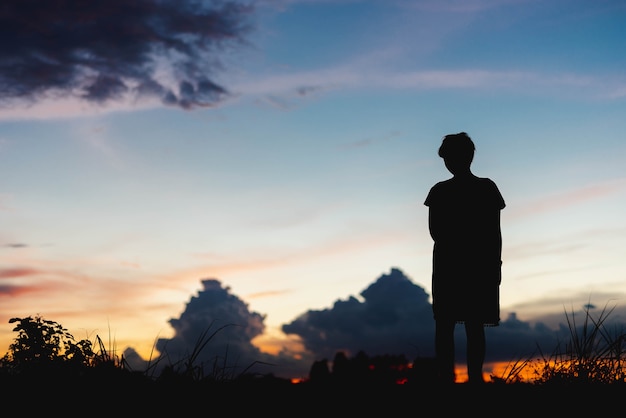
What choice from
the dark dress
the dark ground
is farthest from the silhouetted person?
the dark ground

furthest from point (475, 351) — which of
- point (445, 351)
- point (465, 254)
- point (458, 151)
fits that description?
point (458, 151)

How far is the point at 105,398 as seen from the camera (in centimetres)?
533

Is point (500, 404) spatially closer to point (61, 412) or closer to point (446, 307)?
point (446, 307)

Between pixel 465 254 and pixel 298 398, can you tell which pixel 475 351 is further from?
pixel 298 398

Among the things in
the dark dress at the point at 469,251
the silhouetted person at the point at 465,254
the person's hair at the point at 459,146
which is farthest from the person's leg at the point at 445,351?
the person's hair at the point at 459,146

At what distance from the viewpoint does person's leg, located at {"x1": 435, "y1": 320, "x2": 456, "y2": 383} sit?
23.0 ft

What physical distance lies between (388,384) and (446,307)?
106cm

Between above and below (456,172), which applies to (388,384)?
below

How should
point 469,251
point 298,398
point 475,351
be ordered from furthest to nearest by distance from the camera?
point 469,251 → point 475,351 → point 298,398

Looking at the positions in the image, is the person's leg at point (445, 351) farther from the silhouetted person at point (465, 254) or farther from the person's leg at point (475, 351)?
the person's leg at point (475, 351)

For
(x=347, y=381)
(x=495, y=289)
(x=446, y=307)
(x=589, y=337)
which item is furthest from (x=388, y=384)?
(x=589, y=337)

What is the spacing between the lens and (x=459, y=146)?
275 inches

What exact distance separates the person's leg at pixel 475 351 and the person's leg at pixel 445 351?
175mm

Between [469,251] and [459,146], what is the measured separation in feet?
3.68
